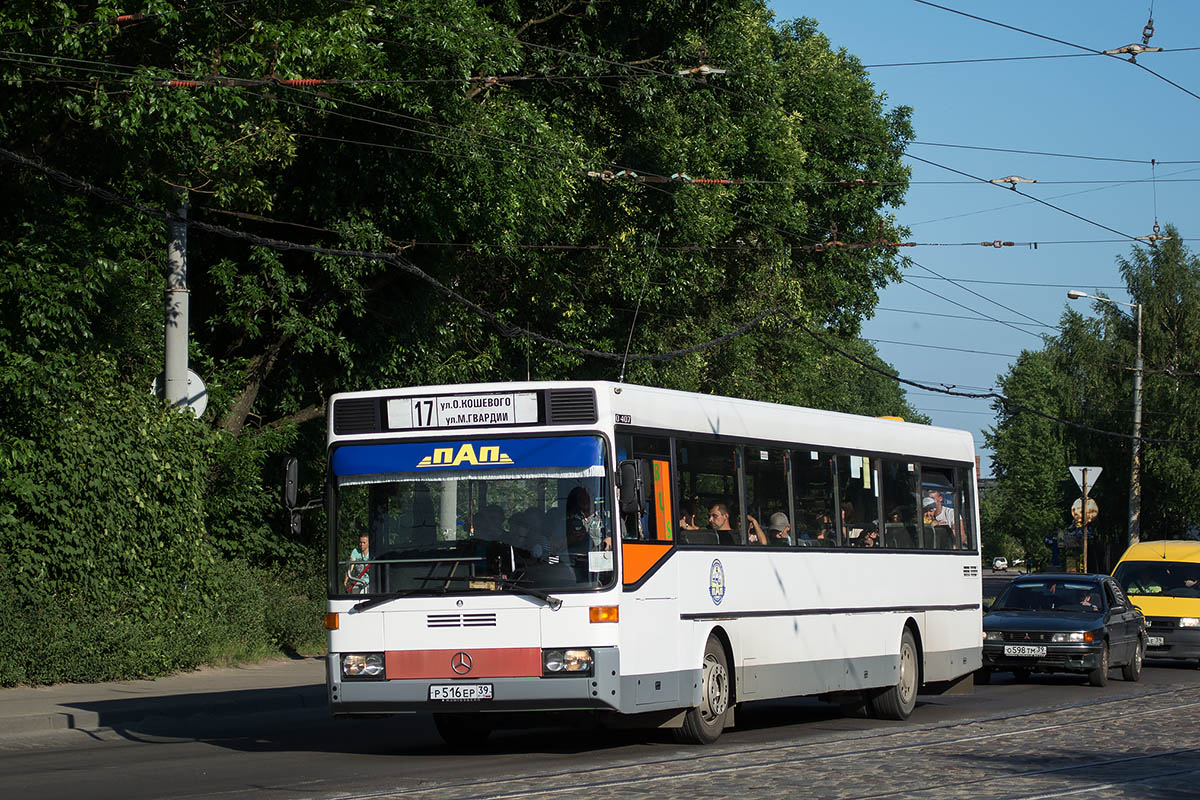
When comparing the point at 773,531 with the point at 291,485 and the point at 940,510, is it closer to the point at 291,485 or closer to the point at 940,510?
the point at 940,510

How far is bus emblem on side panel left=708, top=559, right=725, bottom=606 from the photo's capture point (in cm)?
1403

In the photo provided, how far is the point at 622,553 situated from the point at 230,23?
980cm

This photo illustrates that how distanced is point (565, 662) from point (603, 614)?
18.0 inches

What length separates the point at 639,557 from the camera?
12820 millimetres

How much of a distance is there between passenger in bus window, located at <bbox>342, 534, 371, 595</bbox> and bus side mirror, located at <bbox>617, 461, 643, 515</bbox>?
2080 millimetres

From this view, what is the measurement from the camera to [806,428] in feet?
52.9

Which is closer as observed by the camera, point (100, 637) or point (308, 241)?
point (100, 637)

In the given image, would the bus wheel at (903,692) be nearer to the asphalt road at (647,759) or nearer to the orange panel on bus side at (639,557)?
the asphalt road at (647,759)

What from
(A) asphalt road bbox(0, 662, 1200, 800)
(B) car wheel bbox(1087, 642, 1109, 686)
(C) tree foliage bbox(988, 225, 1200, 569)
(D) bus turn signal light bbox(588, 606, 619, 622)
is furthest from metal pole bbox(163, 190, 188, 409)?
(C) tree foliage bbox(988, 225, 1200, 569)

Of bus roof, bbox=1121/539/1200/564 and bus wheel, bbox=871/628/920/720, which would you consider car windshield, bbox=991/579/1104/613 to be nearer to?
bus roof, bbox=1121/539/1200/564

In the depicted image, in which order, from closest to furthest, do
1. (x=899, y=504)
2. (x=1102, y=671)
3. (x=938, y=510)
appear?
(x=899, y=504) < (x=938, y=510) < (x=1102, y=671)

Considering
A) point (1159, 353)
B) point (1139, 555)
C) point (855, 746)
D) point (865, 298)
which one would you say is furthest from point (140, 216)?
point (1159, 353)

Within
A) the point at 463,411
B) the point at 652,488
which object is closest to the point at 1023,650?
the point at 652,488

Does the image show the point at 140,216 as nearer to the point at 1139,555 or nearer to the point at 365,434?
the point at 365,434
